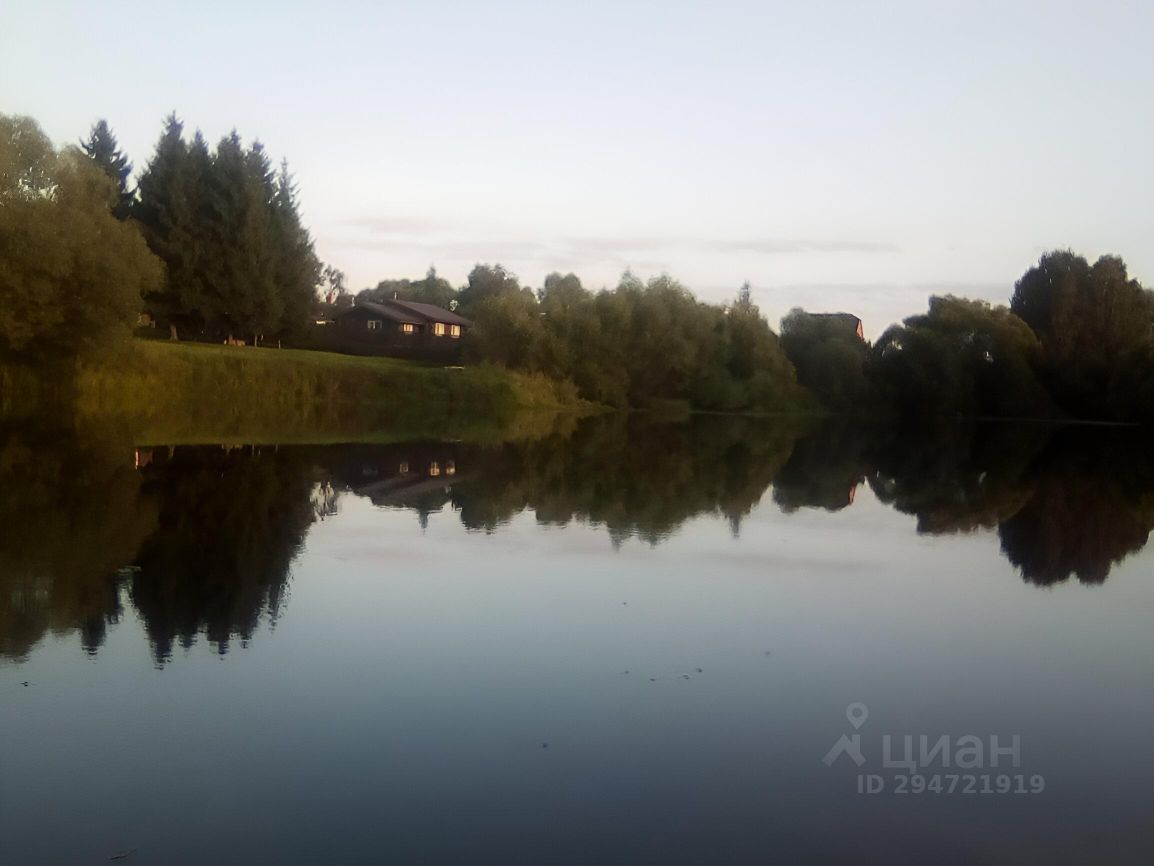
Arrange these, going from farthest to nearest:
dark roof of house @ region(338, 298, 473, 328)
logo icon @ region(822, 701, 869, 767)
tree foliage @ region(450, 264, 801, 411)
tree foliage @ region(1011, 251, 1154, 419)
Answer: dark roof of house @ region(338, 298, 473, 328), tree foliage @ region(1011, 251, 1154, 419), tree foliage @ region(450, 264, 801, 411), logo icon @ region(822, 701, 869, 767)

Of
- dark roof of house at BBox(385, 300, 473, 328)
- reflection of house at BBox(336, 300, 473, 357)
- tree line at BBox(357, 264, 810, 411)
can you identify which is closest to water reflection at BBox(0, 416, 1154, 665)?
tree line at BBox(357, 264, 810, 411)

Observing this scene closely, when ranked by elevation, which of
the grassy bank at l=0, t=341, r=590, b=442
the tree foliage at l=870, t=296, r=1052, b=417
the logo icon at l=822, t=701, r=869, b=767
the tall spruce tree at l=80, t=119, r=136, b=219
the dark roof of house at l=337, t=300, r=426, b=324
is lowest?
the logo icon at l=822, t=701, r=869, b=767

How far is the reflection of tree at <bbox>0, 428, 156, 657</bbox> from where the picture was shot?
347 inches

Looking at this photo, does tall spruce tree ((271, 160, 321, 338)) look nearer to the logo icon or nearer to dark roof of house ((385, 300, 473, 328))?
dark roof of house ((385, 300, 473, 328))

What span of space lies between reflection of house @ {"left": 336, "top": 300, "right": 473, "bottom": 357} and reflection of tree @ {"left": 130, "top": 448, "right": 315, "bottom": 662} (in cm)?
4790

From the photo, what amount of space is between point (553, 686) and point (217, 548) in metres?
6.10

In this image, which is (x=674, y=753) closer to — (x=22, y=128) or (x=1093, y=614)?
(x=1093, y=614)

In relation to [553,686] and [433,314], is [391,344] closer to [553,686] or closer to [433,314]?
[433,314]

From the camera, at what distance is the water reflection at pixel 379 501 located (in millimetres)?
9820

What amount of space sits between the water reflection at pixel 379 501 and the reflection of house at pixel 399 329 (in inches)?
1404

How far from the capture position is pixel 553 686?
7574mm

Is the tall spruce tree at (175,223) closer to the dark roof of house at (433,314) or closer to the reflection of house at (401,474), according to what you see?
the reflection of house at (401,474)

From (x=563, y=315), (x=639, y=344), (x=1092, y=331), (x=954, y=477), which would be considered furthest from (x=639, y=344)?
(x=954, y=477)

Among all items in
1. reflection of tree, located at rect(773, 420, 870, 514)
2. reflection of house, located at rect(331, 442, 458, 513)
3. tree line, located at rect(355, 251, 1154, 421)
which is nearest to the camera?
reflection of house, located at rect(331, 442, 458, 513)
